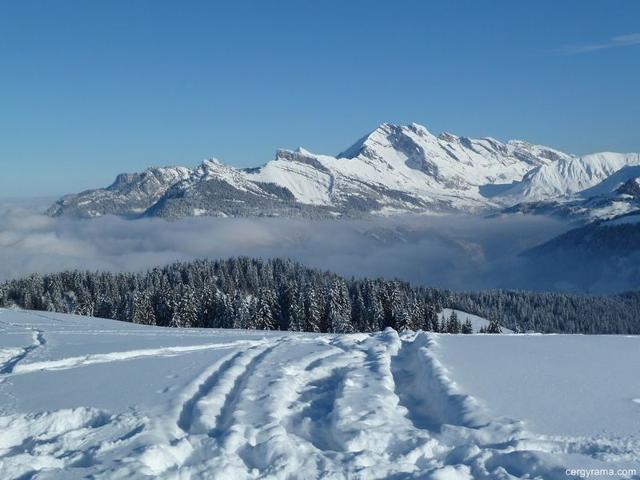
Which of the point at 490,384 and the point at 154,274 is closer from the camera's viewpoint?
the point at 490,384

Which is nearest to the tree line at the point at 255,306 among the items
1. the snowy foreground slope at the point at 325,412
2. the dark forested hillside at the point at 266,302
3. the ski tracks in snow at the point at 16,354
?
the dark forested hillside at the point at 266,302

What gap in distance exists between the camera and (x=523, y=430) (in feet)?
38.4

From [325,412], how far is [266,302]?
62.1 m

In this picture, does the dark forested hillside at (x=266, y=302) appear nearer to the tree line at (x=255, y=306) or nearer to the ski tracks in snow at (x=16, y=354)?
the tree line at (x=255, y=306)

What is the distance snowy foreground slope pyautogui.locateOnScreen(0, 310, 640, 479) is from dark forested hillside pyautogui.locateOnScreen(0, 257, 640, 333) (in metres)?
50.5

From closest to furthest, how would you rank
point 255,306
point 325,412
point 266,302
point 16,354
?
point 325,412 → point 16,354 → point 255,306 → point 266,302

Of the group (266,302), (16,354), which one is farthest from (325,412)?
(266,302)

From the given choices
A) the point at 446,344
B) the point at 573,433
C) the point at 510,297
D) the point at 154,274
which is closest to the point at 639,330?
the point at 510,297

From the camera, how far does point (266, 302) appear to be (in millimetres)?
75250

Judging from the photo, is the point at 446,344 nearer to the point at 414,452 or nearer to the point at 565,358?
the point at 565,358

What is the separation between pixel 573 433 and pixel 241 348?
1445 cm

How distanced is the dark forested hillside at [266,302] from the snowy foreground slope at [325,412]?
166 ft

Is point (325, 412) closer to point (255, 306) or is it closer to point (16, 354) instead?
point (16, 354)

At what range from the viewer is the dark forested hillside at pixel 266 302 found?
74625 mm
